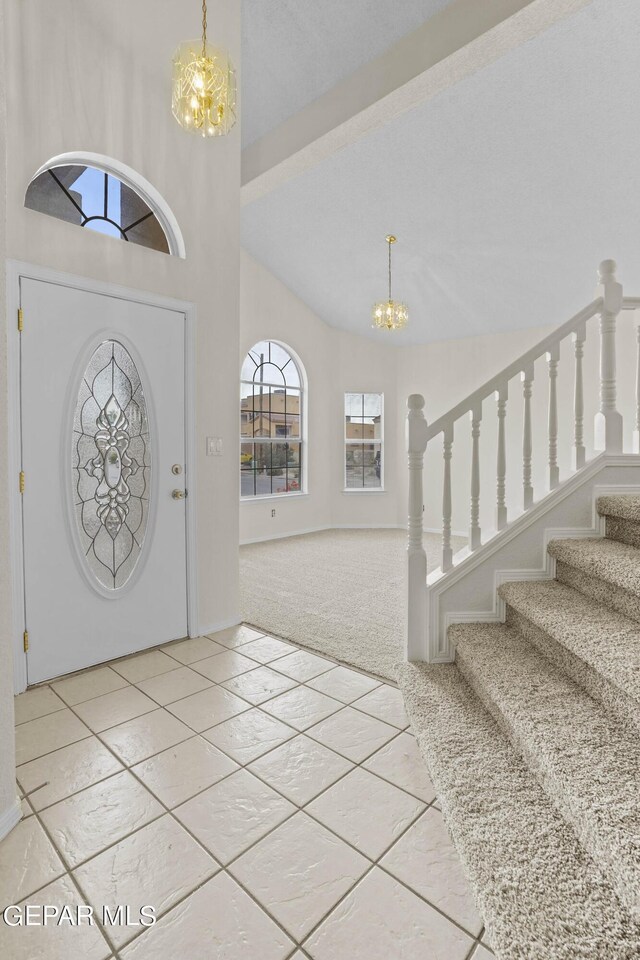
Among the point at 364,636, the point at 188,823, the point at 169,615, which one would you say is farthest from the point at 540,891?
the point at 169,615

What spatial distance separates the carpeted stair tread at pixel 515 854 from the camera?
3.45 feet

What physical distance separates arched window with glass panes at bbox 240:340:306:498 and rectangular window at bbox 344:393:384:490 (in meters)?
0.87

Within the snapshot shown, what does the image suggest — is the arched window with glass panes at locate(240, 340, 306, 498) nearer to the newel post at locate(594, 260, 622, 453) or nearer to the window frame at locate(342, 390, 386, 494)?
the window frame at locate(342, 390, 386, 494)

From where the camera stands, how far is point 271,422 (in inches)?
257

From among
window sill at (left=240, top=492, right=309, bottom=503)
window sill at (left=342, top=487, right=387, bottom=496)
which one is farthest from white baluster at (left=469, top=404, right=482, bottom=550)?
window sill at (left=342, top=487, right=387, bottom=496)

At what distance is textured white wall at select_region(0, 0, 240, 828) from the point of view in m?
2.27

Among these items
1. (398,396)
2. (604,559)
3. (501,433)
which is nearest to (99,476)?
(501,433)

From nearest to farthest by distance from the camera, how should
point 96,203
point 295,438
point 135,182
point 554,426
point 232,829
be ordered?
point 232,829, point 554,426, point 96,203, point 135,182, point 295,438

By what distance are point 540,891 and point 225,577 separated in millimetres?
2400

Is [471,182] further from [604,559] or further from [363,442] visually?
[363,442]

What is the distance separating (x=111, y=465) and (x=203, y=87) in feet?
5.91

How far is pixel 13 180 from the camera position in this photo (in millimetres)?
2242

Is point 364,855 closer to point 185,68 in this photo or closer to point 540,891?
point 540,891

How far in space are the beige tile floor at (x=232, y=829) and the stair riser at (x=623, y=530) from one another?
1.32m
